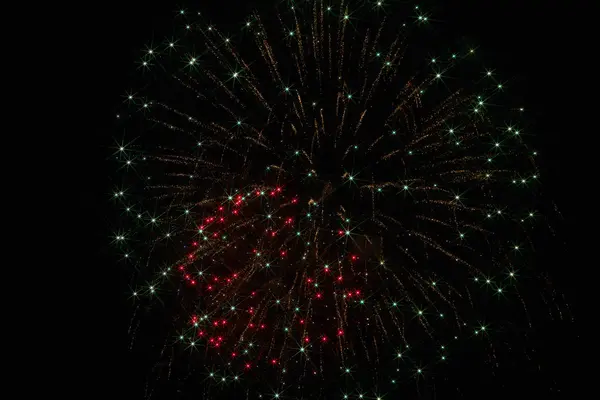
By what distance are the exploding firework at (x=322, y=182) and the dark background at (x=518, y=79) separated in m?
0.24

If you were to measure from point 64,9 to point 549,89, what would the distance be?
3620mm

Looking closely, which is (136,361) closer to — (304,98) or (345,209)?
(345,209)

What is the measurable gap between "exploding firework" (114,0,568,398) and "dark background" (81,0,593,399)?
9.3 inches

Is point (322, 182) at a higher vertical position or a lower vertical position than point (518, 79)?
lower

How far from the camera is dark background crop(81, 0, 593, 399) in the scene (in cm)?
273

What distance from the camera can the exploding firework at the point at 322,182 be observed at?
8.27ft

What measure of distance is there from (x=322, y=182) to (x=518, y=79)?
5.19 ft

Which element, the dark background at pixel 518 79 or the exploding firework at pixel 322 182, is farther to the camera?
the dark background at pixel 518 79

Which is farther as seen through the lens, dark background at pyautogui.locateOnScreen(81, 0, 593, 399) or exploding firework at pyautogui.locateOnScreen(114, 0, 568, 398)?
dark background at pyautogui.locateOnScreen(81, 0, 593, 399)

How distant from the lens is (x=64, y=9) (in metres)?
2.91

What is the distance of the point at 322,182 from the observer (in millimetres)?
2605

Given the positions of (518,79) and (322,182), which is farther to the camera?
(518,79)

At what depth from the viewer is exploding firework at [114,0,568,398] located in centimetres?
252

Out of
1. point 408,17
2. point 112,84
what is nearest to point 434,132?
point 408,17
